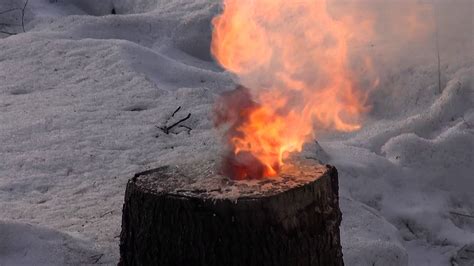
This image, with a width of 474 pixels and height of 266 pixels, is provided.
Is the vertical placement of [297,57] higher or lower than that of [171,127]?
higher

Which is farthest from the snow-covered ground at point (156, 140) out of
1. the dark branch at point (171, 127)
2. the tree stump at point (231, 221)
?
the tree stump at point (231, 221)

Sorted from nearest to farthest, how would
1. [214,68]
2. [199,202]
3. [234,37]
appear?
[199,202] < [234,37] < [214,68]

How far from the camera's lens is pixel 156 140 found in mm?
4258

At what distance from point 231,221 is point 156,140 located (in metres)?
2.21

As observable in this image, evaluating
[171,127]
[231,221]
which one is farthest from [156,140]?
[231,221]

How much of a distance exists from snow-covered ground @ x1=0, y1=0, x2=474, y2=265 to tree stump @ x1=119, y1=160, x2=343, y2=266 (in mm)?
689

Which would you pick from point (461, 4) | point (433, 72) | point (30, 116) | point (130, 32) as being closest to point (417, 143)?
point (433, 72)

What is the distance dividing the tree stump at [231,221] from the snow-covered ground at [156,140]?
689 mm

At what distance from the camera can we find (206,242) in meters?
2.15

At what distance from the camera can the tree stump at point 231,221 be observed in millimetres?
2133

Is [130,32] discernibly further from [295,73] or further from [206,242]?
[206,242]

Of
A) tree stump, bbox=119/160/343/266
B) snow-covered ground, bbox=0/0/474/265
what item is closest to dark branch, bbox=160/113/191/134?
snow-covered ground, bbox=0/0/474/265

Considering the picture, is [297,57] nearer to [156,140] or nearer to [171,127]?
[171,127]

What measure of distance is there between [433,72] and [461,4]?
61cm
